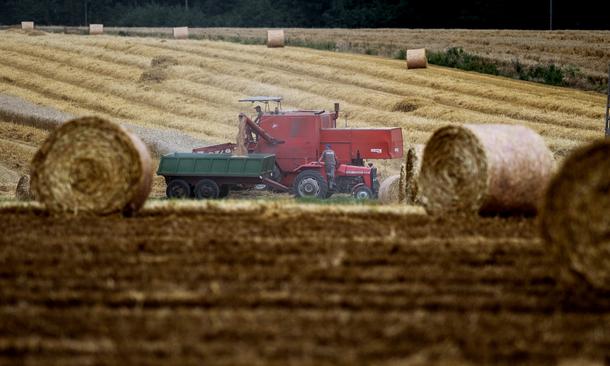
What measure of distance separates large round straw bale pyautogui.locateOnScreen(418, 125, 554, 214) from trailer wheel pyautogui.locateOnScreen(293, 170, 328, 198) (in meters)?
10.1

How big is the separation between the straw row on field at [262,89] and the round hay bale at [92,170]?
1553 centimetres

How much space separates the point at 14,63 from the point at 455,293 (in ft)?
118

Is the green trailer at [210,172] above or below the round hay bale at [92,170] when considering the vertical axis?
below

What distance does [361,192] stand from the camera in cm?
2278

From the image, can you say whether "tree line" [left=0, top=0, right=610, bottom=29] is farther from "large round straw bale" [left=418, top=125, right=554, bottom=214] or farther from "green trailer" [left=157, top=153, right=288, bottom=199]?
"large round straw bale" [left=418, top=125, right=554, bottom=214]

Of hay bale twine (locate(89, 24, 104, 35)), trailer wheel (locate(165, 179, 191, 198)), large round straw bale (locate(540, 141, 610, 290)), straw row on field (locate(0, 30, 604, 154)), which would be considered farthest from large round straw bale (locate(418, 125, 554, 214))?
hay bale twine (locate(89, 24, 104, 35))

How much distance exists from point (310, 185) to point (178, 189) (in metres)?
2.72

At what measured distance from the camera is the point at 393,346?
6680 mm

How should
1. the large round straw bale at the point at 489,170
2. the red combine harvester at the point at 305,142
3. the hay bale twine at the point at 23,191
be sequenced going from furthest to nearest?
the red combine harvester at the point at 305,142
the hay bale twine at the point at 23,191
the large round straw bale at the point at 489,170

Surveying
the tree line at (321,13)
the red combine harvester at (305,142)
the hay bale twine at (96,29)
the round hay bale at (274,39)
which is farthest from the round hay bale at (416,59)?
the hay bale twine at (96,29)

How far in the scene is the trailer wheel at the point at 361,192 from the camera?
22.7 m

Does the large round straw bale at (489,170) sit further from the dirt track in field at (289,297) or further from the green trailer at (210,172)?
the green trailer at (210,172)

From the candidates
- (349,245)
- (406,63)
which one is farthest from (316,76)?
(349,245)

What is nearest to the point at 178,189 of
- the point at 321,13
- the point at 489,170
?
the point at 489,170
